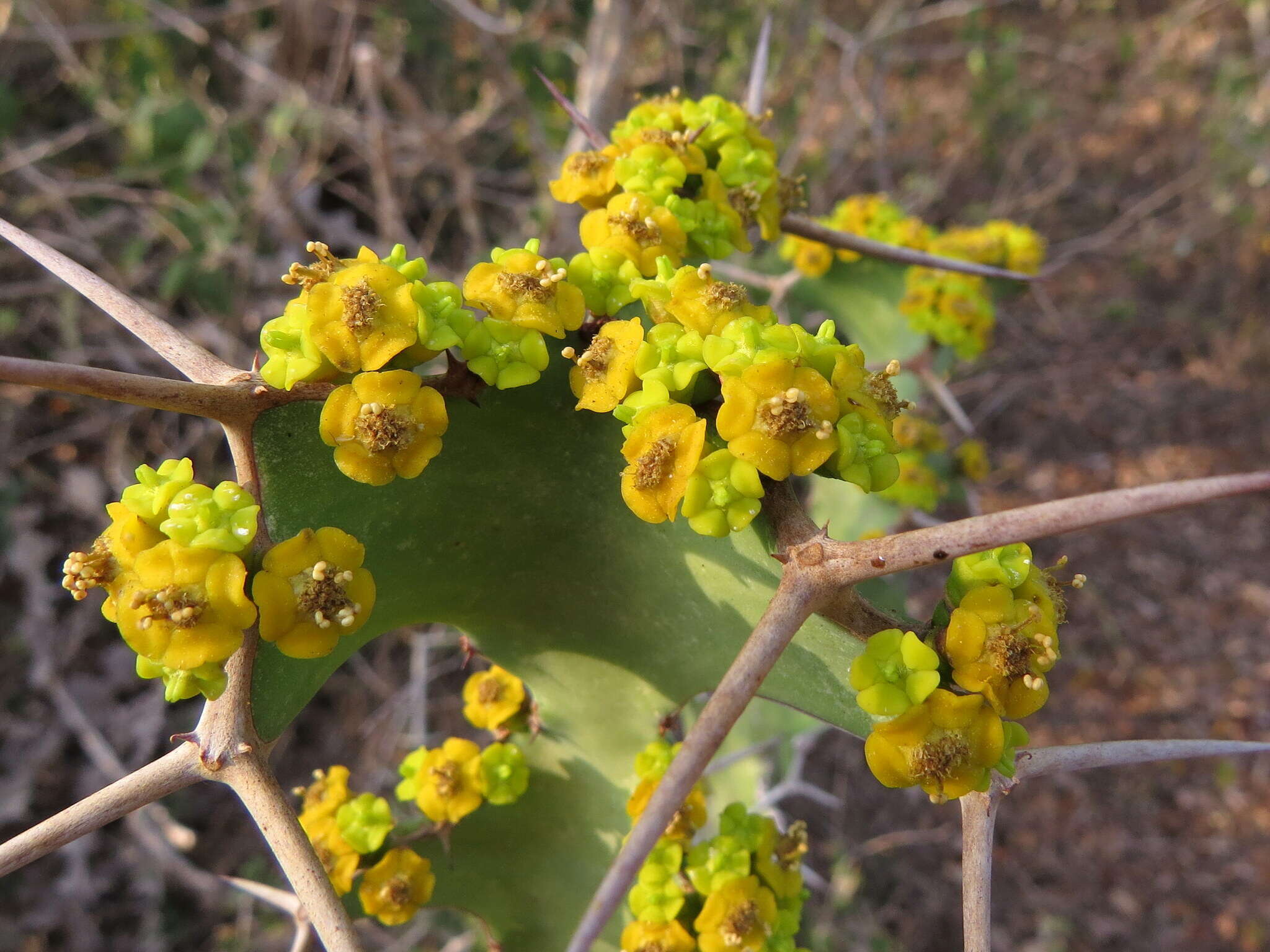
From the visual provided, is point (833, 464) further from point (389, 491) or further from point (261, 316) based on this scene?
point (261, 316)

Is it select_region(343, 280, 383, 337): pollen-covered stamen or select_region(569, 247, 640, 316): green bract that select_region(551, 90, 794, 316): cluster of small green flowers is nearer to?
select_region(569, 247, 640, 316): green bract

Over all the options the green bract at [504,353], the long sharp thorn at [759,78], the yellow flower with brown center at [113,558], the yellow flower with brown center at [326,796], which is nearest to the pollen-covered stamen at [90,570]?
the yellow flower with brown center at [113,558]

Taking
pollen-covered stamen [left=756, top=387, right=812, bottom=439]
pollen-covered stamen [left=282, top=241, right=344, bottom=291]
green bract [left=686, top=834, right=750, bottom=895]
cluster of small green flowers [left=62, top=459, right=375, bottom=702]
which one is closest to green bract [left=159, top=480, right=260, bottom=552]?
cluster of small green flowers [left=62, top=459, right=375, bottom=702]

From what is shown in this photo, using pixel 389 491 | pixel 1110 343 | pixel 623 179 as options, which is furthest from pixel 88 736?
pixel 1110 343

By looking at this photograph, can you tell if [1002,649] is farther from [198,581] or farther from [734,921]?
[198,581]

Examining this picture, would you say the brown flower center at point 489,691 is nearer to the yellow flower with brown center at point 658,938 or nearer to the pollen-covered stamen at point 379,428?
the yellow flower with brown center at point 658,938

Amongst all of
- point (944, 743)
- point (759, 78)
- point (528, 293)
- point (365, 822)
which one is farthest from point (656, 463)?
point (759, 78)
